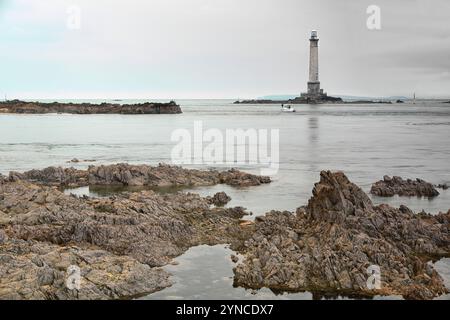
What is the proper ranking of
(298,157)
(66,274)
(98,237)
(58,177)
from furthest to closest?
(298,157) → (58,177) → (98,237) → (66,274)

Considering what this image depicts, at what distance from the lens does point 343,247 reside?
744 inches

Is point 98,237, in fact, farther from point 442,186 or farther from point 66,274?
point 442,186

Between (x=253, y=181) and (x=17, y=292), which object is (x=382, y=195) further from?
(x=17, y=292)

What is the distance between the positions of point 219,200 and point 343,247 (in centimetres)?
1134

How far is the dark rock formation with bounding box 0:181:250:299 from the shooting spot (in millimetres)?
16172

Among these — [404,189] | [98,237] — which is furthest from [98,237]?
[404,189]

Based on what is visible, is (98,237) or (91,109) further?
(91,109)

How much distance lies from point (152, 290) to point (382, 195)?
18.2 m

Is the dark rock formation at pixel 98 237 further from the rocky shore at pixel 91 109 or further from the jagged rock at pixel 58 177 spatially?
the rocky shore at pixel 91 109

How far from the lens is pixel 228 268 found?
18969mm

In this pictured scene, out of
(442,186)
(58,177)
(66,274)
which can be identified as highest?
(58,177)
